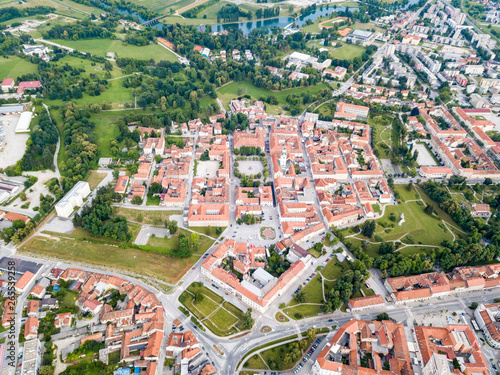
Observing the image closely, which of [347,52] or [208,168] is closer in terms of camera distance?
[208,168]

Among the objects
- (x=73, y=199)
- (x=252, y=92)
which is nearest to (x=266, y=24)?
(x=252, y=92)

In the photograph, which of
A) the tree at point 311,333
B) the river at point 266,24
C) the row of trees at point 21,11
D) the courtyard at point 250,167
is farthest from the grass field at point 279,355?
the row of trees at point 21,11

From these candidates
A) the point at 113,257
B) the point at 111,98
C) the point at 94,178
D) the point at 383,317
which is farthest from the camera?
the point at 111,98

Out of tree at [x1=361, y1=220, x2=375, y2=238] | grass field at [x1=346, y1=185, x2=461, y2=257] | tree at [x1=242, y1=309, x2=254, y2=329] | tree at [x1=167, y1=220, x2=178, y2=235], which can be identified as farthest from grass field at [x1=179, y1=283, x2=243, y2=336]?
tree at [x1=361, y1=220, x2=375, y2=238]

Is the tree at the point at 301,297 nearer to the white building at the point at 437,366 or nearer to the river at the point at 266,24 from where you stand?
the white building at the point at 437,366

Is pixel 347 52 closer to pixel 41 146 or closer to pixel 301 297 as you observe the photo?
pixel 41 146

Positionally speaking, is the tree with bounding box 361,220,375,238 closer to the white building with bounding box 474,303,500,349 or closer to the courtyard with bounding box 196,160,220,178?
the white building with bounding box 474,303,500,349
